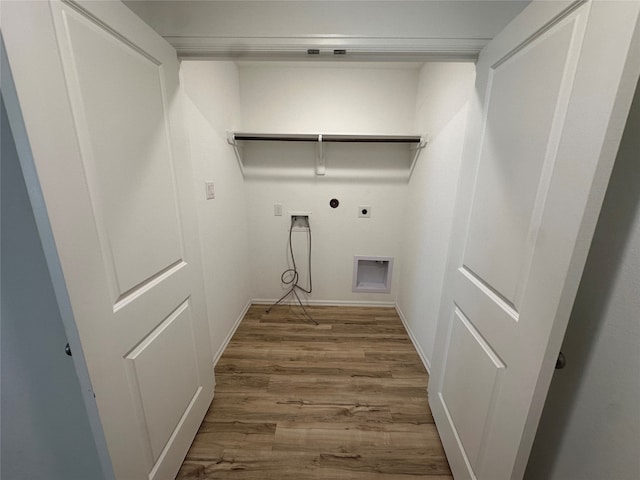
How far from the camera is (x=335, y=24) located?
993 millimetres

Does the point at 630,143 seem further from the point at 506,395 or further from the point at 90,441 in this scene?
the point at 90,441

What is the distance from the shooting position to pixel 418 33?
990mm

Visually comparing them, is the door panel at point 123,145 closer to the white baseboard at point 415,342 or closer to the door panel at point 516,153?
the door panel at point 516,153

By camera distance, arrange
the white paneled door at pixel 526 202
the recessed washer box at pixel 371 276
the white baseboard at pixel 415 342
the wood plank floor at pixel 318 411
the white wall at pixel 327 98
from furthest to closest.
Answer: the recessed washer box at pixel 371 276 < the white wall at pixel 327 98 < the white baseboard at pixel 415 342 < the wood plank floor at pixel 318 411 < the white paneled door at pixel 526 202

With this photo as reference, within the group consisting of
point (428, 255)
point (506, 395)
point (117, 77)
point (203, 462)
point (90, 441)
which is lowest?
point (203, 462)

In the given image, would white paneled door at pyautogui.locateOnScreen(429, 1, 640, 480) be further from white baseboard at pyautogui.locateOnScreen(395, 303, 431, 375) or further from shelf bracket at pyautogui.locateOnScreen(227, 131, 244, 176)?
shelf bracket at pyautogui.locateOnScreen(227, 131, 244, 176)

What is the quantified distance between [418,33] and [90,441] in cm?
213

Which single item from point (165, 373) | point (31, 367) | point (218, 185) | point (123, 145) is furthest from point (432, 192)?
point (31, 367)

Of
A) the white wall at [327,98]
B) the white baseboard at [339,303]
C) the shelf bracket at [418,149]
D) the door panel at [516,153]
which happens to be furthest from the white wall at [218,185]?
the shelf bracket at [418,149]

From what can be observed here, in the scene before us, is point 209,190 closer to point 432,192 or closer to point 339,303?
point 432,192

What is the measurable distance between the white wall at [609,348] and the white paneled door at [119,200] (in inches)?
56.4

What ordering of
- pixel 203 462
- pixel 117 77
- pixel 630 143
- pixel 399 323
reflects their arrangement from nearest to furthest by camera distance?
1. pixel 630 143
2. pixel 117 77
3. pixel 203 462
4. pixel 399 323

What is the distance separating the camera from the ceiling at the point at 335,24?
0.97 m

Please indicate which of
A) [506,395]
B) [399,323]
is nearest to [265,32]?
[506,395]
